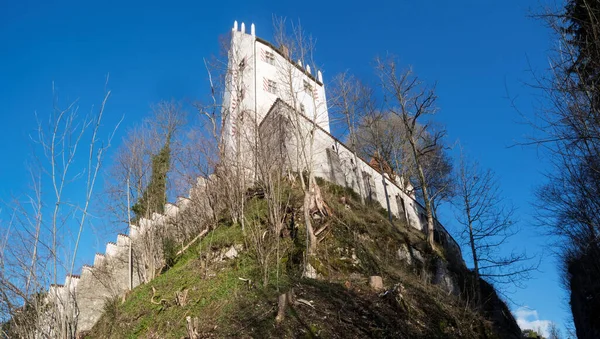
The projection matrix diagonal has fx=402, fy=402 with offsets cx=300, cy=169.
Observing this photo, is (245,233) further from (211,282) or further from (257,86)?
(257,86)

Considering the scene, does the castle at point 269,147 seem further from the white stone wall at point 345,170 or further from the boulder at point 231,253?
the boulder at point 231,253

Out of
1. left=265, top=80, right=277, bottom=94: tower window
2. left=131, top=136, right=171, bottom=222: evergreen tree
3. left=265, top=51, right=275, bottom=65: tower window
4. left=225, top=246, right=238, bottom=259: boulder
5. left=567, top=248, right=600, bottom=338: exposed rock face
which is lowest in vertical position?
left=567, top=248, right=600, bottom=338: exposed rock face

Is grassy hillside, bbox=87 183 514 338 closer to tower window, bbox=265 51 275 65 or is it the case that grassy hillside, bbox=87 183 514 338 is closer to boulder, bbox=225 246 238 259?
boulder, bbox=225 246 238 259

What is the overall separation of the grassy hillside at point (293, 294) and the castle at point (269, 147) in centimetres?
182

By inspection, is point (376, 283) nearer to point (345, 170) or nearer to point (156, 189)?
point (345, 170)

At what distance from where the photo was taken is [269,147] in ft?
46.1

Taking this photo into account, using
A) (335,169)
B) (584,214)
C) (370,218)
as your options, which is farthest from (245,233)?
(584,214)

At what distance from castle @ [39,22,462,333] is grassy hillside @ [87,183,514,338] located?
71.7 inches

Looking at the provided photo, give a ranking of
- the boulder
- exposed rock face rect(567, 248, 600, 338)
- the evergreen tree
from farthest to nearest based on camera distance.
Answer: exposed rock face rect(567, 248, 600, 338) → the evergreen tree → the boulder

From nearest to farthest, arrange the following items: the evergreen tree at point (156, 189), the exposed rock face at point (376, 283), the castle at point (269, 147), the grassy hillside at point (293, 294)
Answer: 1. the grassy hillside at point (293, 294)
2. the exposed rock face at point (376, 283)
3. the castle at point (269, 147)
4. the evergreen tree at point (156, 189)

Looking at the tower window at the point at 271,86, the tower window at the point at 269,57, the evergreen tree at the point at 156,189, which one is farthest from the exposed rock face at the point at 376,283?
the tower window at the point at 269,57

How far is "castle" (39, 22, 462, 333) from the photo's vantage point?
14.6 metres

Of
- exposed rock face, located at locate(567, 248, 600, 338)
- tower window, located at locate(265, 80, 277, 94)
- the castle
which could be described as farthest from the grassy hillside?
exposed rock face, located at locate(567, 248, 600, 338)

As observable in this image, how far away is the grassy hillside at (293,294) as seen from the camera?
780cm
